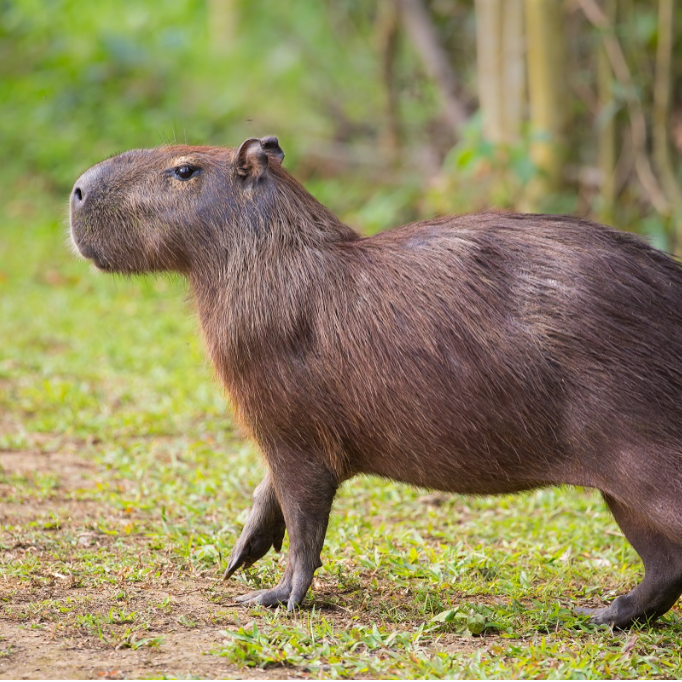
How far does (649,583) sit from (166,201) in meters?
2.30

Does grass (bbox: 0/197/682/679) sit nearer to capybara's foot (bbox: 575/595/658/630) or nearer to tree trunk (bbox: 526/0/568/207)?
capybara's foot (bbox: 575/595/658/630)

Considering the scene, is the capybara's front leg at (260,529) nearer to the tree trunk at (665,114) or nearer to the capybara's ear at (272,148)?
the capybara's ear at (272,148)

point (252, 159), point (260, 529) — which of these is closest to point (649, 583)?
point (260, 529)

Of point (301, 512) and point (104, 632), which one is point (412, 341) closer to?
point (301, 512)

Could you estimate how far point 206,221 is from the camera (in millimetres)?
4102

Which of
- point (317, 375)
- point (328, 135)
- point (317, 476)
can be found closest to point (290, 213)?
point (317, 375)

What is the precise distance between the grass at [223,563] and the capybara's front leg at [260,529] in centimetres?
11

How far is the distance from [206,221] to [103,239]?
0.44 meters

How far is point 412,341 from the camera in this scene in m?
3.75

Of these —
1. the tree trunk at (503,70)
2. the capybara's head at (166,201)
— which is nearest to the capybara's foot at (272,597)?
the capybara's head at (166,201)

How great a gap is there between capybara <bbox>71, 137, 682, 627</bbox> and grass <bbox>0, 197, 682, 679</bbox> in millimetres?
273

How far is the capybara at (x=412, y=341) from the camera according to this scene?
3.55m

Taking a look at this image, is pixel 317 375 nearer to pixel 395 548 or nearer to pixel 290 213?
pixel 290 213

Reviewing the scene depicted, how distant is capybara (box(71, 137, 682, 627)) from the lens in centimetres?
355
